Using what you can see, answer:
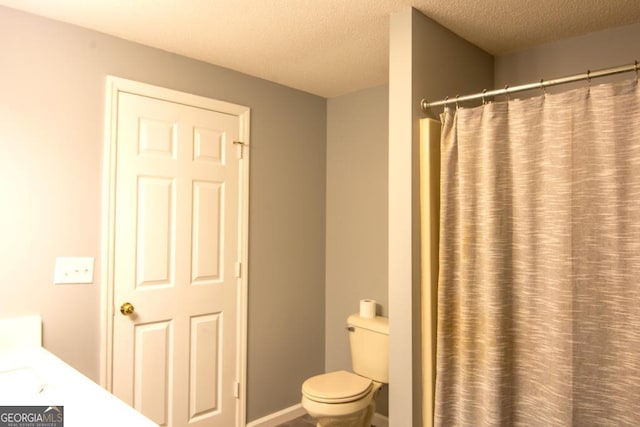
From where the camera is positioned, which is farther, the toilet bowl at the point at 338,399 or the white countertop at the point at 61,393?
the toilet bowl at the point at 338,399

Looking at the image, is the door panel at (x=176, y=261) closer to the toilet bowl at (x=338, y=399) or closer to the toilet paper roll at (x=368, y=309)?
the toilet bowl at (x=338, y=399)

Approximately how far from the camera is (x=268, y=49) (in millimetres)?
2246

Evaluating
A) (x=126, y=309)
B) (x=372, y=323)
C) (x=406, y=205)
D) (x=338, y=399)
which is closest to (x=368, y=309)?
(x=372, y=323)

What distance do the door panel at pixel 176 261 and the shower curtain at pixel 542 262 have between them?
1.34 metres

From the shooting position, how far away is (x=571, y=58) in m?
2.12

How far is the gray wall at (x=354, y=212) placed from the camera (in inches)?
110

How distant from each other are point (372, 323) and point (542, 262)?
46.7 inches

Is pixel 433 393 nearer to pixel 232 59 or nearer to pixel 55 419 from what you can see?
pixel 55 419

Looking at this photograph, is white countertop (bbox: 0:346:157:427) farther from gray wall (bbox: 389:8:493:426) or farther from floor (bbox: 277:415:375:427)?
floor (bbox: 277:415:375:427)

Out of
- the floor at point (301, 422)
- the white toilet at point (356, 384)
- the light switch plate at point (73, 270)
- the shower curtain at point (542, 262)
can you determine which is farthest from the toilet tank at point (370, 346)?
the light switch plate at point (73, 270)

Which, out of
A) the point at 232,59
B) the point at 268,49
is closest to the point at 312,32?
the point at 268,49

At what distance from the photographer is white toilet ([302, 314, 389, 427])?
2.14 metres

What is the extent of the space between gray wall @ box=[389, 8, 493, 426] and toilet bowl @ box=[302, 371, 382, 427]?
38 cm

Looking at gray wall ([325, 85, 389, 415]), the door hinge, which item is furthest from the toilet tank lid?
the door hinge
